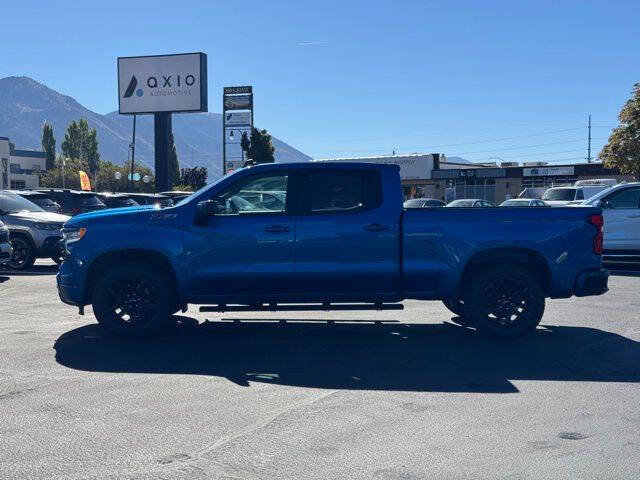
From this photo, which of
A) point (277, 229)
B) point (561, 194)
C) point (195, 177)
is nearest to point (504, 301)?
point (277, 229)

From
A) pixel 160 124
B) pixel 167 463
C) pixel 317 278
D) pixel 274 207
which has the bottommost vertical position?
pixel 167 463

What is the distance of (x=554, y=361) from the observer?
23.7 feet

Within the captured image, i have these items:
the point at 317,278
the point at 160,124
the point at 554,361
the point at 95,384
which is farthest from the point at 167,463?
the point at 160,124

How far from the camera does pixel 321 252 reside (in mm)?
7867

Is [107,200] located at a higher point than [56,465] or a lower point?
higher

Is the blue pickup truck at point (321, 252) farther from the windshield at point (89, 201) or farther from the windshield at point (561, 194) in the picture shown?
the windshield at point (561, 194)

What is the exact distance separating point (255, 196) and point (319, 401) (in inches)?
118

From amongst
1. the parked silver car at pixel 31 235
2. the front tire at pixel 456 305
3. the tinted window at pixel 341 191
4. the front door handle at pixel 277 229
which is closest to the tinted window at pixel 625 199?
the front tire at pixel 456 305

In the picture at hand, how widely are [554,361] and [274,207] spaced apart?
3374mm

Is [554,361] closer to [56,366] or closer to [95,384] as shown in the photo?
[95,384]

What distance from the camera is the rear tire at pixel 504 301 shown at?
8070 mm

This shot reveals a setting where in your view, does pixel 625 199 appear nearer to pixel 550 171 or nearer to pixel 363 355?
pixel 363 355

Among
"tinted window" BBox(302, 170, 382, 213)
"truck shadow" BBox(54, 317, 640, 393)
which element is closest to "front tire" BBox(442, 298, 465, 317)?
"truck shadow" BBox(54, 317, 640, 393)

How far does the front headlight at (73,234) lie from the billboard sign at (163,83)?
29.3 meters
